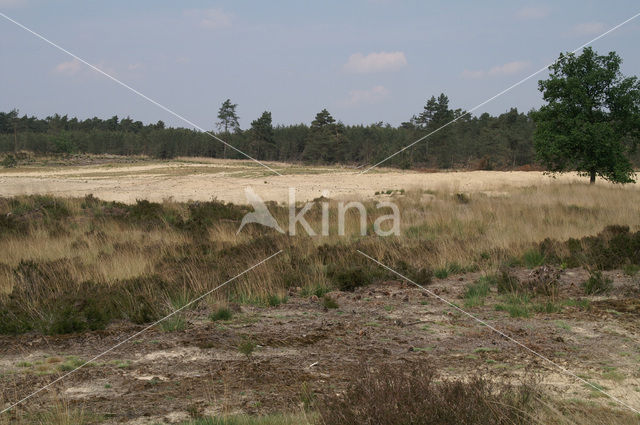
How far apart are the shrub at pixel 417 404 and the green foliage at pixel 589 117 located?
61.0 feet

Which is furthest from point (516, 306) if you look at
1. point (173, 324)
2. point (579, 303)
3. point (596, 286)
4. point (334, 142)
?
point (334, 142)

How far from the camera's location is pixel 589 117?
21109mm

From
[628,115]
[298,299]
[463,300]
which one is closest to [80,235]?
[298,299]

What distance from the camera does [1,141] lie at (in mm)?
78375

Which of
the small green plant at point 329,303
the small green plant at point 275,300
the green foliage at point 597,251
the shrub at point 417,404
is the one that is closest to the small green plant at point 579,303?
the green foliage at point 597,251

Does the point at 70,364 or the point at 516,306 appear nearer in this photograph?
the point at 70,364

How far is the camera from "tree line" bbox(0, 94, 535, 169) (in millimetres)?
67625

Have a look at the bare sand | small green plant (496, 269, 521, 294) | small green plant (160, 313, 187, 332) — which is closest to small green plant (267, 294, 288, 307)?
small green plant (160, 313, 187, 332)

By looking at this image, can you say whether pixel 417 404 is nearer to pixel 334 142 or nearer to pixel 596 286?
pixel 596 286

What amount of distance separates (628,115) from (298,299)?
17.4 meters

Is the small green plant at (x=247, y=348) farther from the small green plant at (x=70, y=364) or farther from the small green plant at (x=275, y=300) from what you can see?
the small green plant at (x=275, y=300)

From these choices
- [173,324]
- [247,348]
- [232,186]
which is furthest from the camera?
[232,186]

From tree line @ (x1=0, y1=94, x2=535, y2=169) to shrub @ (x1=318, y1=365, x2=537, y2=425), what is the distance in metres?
54.3

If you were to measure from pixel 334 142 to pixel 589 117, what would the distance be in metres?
46.4
